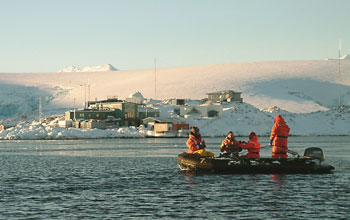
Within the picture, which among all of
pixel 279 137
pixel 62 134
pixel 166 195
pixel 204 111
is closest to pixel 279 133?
pixel 279 137

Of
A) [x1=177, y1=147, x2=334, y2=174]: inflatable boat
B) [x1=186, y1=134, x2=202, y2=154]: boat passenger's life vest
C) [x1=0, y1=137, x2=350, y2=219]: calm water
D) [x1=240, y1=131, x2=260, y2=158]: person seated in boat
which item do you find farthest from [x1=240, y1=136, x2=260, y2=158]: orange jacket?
[x1=186, y1=134, x2=202, y2=154]: boat passenger's life vest

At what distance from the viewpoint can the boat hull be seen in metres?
36.2

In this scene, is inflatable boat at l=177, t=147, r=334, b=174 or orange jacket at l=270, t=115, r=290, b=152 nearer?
orange jacket at l=270, t=115, r=290, b=152

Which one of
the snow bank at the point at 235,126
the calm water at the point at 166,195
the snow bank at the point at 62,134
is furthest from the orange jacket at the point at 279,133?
the snow bank at the point at 235,126

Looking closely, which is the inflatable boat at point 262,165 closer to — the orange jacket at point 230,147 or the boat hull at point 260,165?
the boat hull at point 260,165

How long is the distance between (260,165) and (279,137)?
2.09 meters

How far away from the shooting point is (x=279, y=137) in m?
36.0

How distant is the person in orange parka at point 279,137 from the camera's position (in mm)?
35625

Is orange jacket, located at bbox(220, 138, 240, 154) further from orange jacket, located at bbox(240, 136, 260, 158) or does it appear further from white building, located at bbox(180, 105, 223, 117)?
white building, located at bbox(180, 105, 223, 117)

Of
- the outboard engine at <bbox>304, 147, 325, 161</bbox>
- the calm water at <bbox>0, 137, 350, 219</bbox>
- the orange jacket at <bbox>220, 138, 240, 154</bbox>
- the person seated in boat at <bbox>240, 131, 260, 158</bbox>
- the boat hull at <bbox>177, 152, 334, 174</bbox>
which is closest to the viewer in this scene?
the calm water at <bbox>0, 137, 350, 219</bbox>

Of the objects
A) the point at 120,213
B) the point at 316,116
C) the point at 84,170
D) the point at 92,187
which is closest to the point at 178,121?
the point at 316,116

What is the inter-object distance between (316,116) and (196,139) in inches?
4095

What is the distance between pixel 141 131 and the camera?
396 ft

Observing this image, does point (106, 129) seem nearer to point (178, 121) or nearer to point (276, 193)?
point (178, 121)
